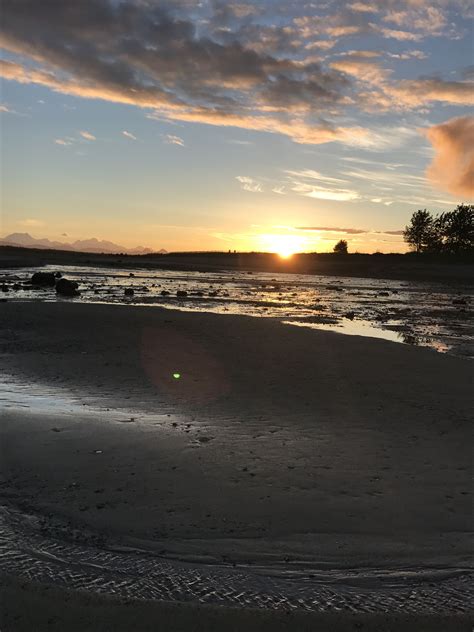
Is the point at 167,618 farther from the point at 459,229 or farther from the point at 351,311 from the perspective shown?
the point at 459,229

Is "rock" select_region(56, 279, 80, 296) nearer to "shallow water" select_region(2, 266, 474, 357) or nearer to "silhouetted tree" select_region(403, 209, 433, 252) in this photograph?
"shallow water" select_region(2, 266, 474, 357)

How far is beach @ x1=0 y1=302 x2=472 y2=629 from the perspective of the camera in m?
4.32

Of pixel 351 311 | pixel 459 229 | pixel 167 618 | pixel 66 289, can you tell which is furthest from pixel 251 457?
pixel 459 229

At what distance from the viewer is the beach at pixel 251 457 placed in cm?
432

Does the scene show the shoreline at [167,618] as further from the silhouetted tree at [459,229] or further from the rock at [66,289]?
the silhouetted tree at [459,229]

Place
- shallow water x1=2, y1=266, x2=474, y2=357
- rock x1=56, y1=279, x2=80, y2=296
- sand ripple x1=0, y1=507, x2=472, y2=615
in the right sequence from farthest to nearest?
rock x1=56, y1=279, x2=80, y2=296
shallow water x1=2, y1=266, x2=474, y2=357
sand ripple x1=0, y1=507, x2=472, y2=615

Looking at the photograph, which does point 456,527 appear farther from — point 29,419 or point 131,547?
point 29,419

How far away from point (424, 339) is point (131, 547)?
13327mm

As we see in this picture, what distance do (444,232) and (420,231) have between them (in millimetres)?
5040

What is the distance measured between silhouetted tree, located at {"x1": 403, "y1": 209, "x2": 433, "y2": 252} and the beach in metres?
93.5

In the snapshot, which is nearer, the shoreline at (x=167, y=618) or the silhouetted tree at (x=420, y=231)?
the shoreline at (x=167, y=618)

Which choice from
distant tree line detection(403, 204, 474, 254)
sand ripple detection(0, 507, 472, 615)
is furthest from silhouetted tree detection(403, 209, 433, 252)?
sand ripple detection(0, 507, 472, 615)

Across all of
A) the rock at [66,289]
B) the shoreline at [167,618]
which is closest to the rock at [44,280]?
the rock at [66,289]

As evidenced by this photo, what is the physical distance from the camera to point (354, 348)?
13.2 meters
